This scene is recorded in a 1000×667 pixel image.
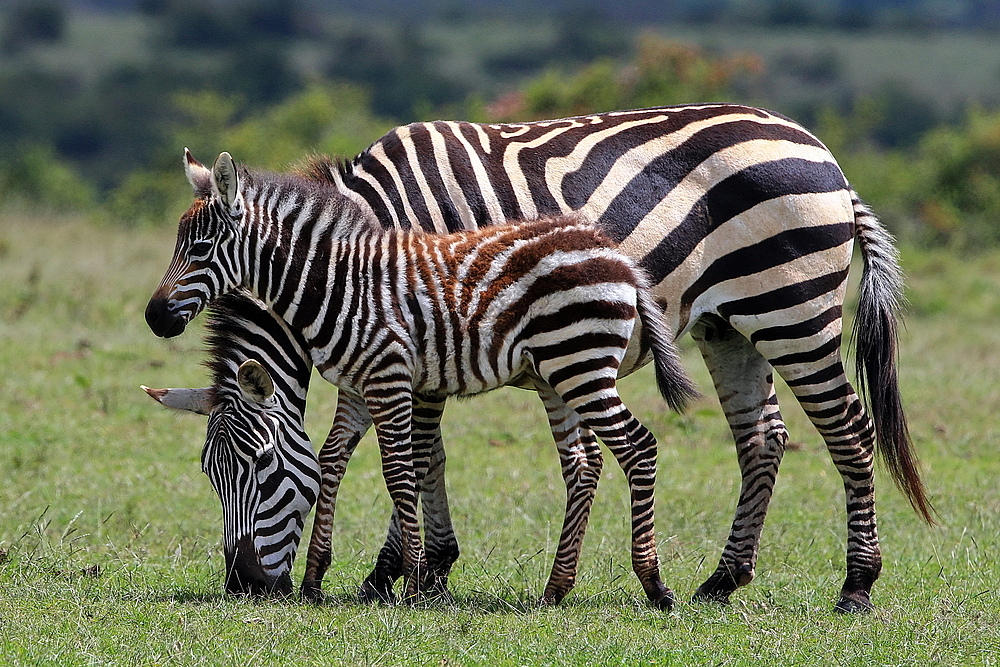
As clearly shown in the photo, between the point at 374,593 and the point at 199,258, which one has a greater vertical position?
the point at 199,258

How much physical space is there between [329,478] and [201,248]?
4.15 ft

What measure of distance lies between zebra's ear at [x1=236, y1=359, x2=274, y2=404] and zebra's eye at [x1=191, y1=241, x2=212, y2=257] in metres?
0.53

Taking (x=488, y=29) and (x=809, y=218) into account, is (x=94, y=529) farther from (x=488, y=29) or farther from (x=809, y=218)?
(x=488, y=29)

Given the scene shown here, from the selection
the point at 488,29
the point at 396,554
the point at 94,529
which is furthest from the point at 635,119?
the point at 488,29

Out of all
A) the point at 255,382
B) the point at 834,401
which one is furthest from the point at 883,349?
the point at 255,382

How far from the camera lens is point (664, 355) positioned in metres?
6.05

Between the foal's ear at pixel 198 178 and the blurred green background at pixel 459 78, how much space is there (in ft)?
51.5

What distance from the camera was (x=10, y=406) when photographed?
966 cm

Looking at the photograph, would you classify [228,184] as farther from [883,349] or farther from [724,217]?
[883,349]

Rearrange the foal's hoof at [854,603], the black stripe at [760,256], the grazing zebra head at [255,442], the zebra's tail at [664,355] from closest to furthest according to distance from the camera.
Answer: the grazing zebra head at [255,442]
the zebra's tail at [664,355]
the foal's hoof at [854,603]
the black stripe at [760,256]

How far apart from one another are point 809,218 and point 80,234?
12.9 metres

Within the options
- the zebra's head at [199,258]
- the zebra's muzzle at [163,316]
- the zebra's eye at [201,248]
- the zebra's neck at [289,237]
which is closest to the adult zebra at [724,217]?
the zebra's neck at [289,237]

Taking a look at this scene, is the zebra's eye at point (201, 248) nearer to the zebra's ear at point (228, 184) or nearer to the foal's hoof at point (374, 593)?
the zebra's ear at point (228, 184)

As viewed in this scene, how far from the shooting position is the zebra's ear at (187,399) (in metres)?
6.07
